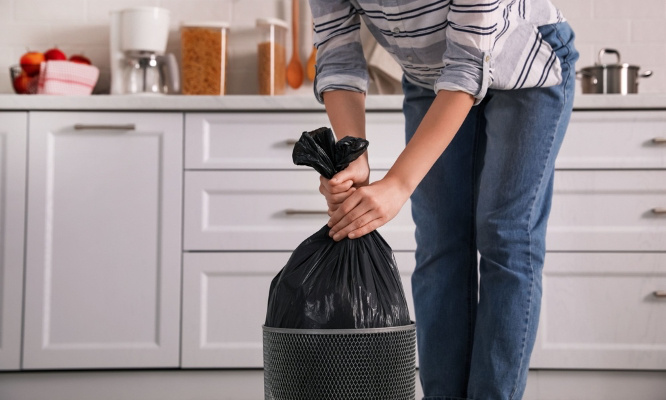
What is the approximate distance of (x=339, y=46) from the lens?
1157 millimetres

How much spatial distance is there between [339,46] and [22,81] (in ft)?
5.13

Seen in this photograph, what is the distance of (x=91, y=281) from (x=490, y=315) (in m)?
1.33

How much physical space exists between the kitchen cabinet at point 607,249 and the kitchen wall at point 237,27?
2.02 feet

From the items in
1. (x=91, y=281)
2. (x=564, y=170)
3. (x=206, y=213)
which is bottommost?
(x=91, y=281)

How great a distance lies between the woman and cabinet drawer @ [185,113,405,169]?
85 cm

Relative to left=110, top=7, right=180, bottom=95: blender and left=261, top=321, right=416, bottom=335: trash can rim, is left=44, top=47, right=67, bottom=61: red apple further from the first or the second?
left=261, top=321, right=416, bottom=335: trash can rim

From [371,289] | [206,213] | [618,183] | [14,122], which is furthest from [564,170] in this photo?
[14,122]

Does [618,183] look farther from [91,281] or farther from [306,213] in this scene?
[91,281]

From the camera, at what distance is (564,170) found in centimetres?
209

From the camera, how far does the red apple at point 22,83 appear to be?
2375mm

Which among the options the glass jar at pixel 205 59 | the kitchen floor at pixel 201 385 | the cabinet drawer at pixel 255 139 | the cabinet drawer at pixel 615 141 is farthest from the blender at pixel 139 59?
the cabinet drawer at pixel 615 141

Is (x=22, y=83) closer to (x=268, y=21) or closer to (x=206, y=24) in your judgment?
(x=206, y=24)

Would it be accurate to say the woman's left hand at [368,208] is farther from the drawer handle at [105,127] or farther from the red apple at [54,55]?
the red apple at [54,55]

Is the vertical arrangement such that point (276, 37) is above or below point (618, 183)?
above
